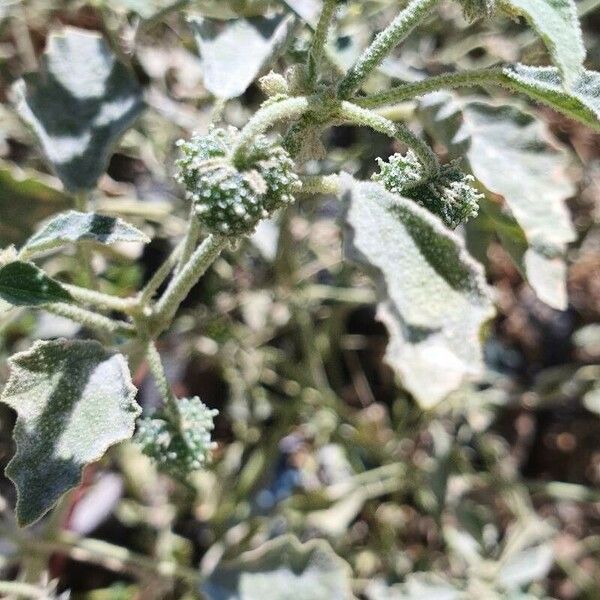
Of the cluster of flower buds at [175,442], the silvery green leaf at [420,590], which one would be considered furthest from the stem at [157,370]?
the silvery green leaf at [420,590]

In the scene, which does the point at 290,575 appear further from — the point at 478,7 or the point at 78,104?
the point at 478,7

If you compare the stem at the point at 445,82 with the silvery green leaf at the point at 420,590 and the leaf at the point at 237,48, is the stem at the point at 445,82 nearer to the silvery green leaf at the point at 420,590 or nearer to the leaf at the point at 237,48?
the leaf at the point at 237,48

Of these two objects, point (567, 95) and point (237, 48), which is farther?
point (237, 48)

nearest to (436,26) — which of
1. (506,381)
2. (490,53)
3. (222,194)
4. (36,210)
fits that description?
(490,53)

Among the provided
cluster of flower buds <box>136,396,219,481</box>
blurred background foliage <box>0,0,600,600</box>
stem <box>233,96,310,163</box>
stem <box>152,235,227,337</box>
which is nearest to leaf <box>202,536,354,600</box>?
blurred background foliage <box>0,0,600,600</box>

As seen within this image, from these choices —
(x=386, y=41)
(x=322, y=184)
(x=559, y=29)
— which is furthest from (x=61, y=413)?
(x=559, y=29)
